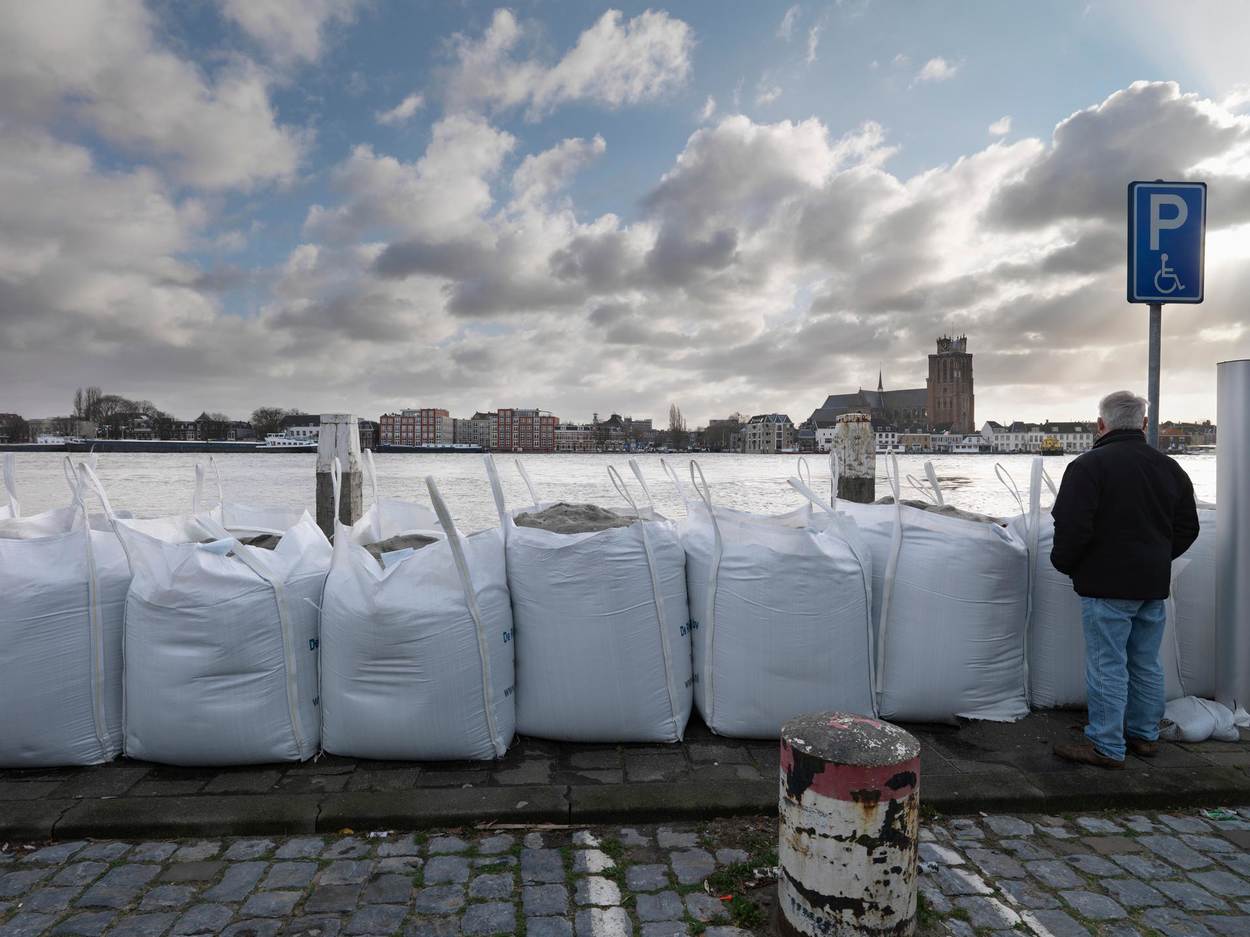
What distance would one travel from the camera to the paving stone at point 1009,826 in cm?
282

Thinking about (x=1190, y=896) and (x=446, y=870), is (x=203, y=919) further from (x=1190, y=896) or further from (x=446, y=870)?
(x=1190, y=896)

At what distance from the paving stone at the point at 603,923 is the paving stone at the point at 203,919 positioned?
1063 mm

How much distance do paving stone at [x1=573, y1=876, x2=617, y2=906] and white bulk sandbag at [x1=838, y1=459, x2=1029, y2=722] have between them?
177 centimetres

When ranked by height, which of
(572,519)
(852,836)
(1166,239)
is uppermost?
(1166,239)

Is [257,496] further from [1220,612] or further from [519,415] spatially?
[519,415]

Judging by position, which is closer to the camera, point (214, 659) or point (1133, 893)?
point (1133, 893)

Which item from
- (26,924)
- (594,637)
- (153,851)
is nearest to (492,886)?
(594,637)

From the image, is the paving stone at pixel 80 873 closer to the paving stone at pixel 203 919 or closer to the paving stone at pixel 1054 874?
the paving stone at pixel 203 919

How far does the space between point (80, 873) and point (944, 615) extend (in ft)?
11.7

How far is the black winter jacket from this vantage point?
323 cm

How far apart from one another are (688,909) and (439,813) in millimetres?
1004

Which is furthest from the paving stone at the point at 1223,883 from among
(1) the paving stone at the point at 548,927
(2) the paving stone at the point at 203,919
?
(2) the paving stone at the point at 203,919

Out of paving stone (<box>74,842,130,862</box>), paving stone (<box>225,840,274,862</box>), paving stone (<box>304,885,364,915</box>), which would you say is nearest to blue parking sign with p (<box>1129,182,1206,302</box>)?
paving stone (<box>304,885,364,915</box>)

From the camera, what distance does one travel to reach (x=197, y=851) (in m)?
2.62
